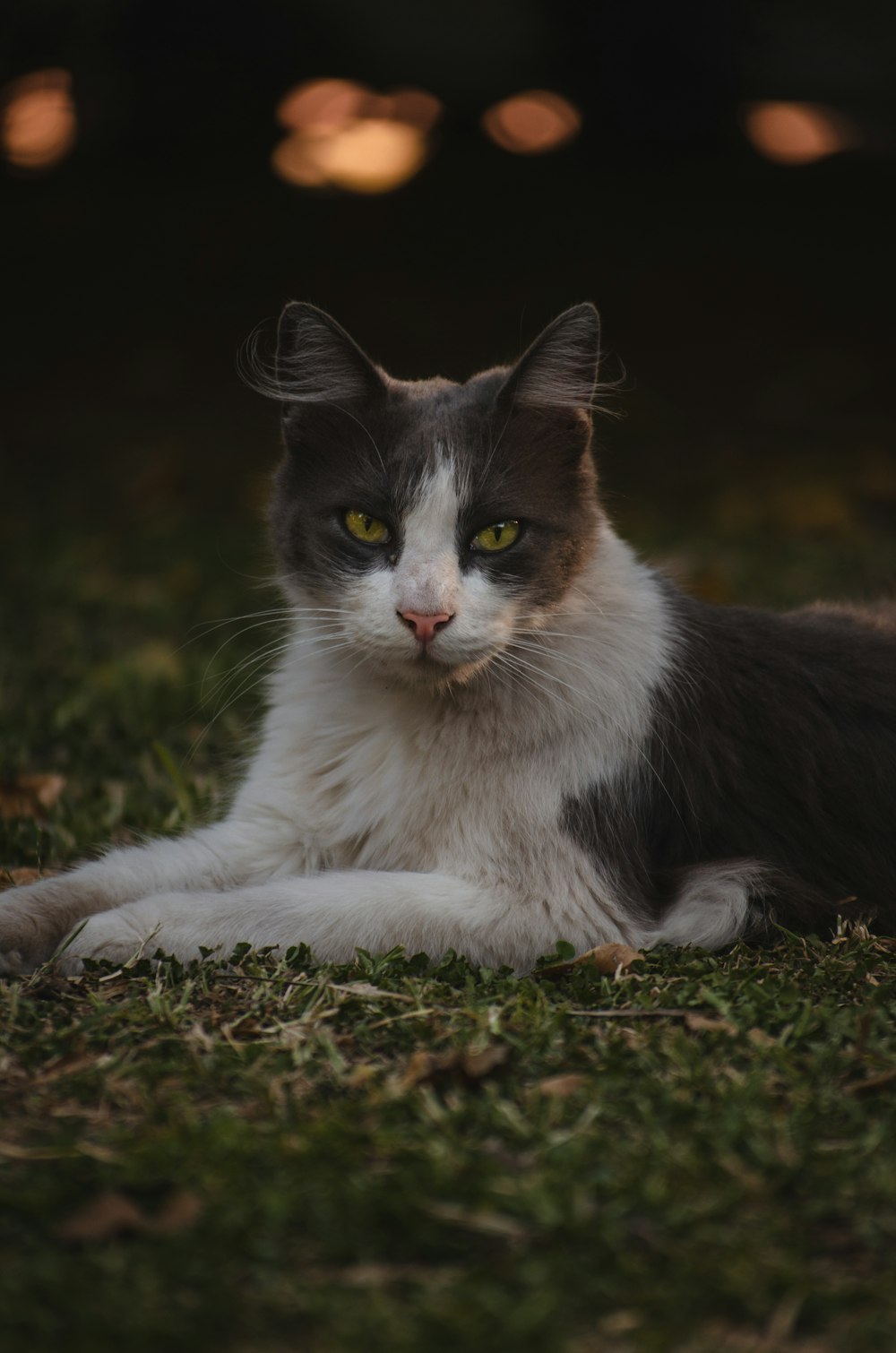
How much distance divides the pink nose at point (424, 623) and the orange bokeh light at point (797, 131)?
8.07 metres

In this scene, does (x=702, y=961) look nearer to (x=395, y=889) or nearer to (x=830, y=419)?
(x=395, y=889)

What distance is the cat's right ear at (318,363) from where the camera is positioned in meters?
3.03

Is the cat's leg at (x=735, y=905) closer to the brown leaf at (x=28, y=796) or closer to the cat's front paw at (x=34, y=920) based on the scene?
the cat's front paw at (x=34, y=920)

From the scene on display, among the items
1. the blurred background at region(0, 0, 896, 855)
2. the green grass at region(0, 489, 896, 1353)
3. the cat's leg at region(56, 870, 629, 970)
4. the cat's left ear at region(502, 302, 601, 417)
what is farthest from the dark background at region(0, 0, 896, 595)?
the green grass at region(0, 489, 896, 1353)

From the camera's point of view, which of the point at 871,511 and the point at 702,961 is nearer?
the point at 702,961

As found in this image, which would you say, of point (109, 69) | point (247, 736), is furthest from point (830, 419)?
point (247, 736)

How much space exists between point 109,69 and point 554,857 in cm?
772

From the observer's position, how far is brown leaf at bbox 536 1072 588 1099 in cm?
207

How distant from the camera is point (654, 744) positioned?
2980 millimetres

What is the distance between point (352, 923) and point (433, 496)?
0.87 meters

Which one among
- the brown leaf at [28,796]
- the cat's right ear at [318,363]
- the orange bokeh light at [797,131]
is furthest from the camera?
the orange bokeh light at [797,131]

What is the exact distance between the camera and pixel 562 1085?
82.4 inches

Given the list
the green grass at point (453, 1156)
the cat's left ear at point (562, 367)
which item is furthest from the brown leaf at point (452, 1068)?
the cat's left ear at point (562, 367)

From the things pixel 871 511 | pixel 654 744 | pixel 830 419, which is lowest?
pixel 654 744
